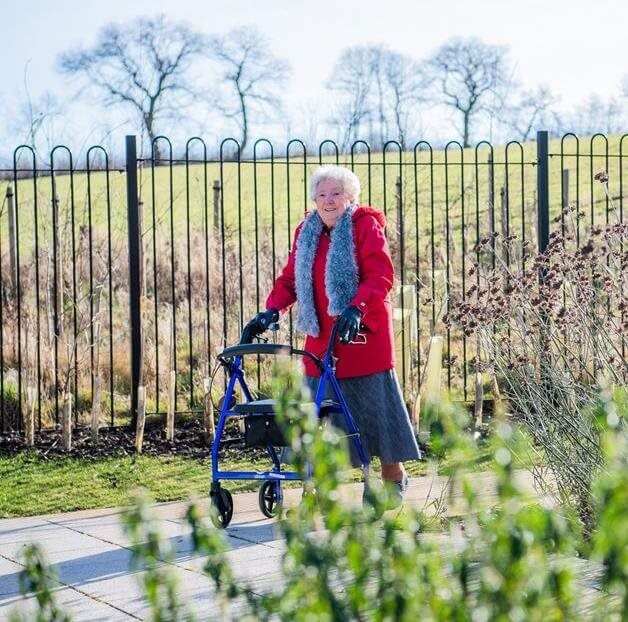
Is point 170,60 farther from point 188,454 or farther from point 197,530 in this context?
point 197,530

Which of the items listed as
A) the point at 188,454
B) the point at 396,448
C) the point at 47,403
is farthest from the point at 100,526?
the point at 47,403

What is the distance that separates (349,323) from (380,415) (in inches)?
28.5

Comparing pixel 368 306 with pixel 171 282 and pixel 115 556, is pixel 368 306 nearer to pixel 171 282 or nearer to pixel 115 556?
pixel 115 556

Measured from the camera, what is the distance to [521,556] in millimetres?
1832

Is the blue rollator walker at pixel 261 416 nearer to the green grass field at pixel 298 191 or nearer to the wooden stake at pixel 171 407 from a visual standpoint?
the wooden stake at pixel 171 407

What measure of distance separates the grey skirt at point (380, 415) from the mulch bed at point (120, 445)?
2.02m

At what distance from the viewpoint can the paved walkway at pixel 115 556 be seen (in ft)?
14.5

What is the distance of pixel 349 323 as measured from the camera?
18.1 feet

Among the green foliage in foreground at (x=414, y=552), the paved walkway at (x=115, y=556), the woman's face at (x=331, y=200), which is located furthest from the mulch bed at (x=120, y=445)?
the green foliage in foreground at (x=414, y=552)

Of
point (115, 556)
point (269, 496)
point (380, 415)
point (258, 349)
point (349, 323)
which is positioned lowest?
point (115, 556)

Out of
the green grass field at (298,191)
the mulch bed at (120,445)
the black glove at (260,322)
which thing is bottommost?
the mulch bed at (120,445)

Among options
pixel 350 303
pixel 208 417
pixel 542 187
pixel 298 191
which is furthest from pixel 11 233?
pixel 298 191

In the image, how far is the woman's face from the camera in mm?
5988

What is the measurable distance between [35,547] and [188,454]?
19.9 feet
